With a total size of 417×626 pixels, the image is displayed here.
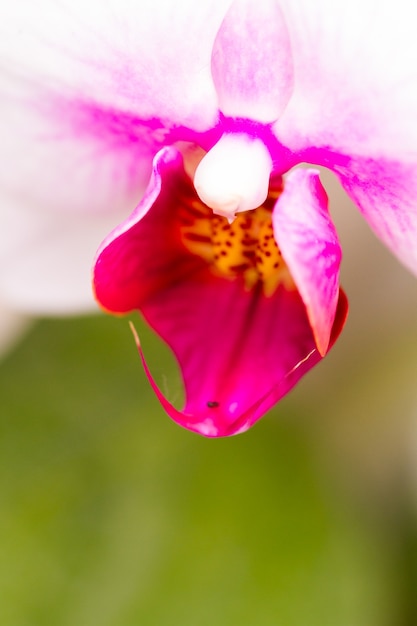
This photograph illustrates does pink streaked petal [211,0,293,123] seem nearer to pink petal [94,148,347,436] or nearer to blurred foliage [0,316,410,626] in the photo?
pink petal [94,148,347,436]

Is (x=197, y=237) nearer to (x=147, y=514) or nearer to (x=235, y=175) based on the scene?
(x=235, y=175)

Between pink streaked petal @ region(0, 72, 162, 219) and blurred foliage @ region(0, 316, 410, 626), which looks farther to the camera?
blurred foliage @ region(0, 316, 410, 626)

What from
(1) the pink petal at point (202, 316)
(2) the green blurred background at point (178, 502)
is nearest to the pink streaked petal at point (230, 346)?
(1) the pink petal at point (202, 316)

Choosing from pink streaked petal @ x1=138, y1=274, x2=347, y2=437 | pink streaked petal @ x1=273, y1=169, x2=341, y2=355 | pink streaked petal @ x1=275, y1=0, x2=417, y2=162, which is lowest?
pink streaked petal @ x1=138, y1=274, x2=347, y2=437

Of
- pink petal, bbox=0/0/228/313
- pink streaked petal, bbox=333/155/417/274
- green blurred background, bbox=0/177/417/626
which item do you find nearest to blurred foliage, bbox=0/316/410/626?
green blurred background, bbox=0/177/417/626

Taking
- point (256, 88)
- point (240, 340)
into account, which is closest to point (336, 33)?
point (256, 88)

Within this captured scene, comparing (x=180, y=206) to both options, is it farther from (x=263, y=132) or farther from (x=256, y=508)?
(x=256, y=508)
